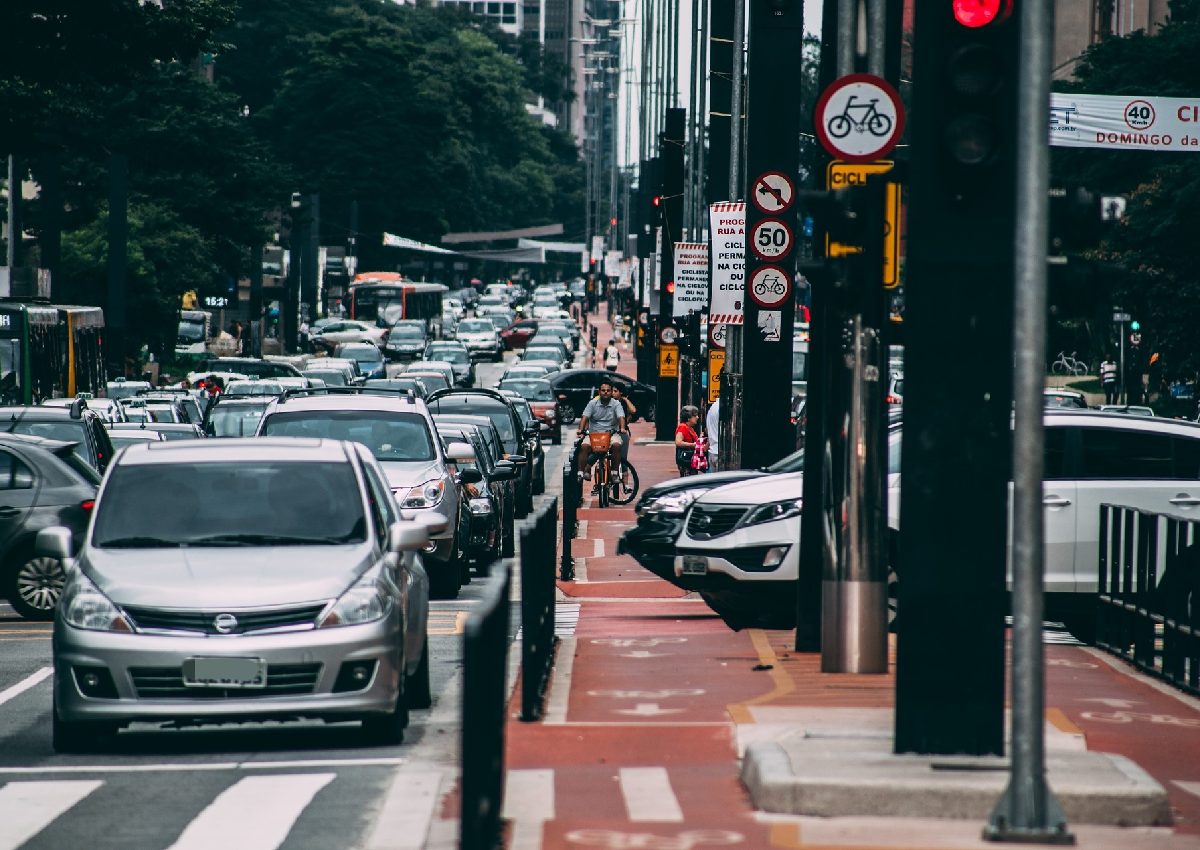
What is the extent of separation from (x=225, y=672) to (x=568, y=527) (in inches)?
531

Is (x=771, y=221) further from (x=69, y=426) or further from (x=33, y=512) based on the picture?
(x=33, y=512)

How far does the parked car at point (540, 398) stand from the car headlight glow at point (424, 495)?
32378mm

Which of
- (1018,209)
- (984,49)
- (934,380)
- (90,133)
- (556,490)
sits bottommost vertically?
(556,490)

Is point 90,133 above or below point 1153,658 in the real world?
above

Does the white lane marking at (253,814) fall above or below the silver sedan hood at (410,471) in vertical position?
below

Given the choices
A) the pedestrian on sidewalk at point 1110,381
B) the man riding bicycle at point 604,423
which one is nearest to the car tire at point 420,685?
the man riding bicycle at point 604,423

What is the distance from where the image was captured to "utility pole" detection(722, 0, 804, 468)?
21.4 metres

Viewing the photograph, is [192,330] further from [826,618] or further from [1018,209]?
[1018,209]

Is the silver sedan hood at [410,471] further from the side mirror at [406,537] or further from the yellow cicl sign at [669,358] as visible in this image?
the yellow cicl sign at [669,358]

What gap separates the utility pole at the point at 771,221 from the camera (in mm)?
21406

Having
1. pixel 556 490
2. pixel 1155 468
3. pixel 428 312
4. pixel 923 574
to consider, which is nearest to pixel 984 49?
pixel 923 574

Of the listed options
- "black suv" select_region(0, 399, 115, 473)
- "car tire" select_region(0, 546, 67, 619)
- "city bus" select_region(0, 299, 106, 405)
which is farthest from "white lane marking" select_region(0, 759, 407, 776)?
"city bus" select_region(0, 299, 106, 405)

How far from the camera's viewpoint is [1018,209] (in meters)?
7.87

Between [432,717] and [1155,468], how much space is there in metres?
6.73
